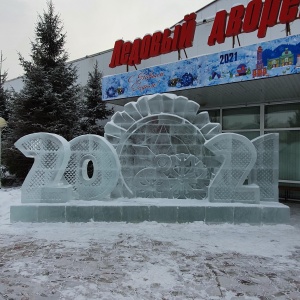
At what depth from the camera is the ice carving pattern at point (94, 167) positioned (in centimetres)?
661

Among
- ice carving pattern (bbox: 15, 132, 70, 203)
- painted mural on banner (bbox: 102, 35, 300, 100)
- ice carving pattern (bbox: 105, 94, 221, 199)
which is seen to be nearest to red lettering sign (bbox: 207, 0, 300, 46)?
painted mural on banner (bbox: 102, 35, 300, 100)

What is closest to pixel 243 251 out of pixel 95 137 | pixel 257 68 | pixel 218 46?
pixel 95 137

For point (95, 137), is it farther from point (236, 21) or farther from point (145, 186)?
point (236, 21)

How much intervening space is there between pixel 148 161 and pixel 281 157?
5166 mm

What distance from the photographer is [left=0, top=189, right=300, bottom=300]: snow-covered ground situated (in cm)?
324

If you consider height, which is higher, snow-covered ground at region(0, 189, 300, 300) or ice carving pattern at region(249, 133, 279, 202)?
ice carving pattern at region(249, 133, 279, 202)

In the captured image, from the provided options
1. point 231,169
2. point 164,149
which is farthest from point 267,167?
A: point 164,149

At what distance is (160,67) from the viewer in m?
9.70

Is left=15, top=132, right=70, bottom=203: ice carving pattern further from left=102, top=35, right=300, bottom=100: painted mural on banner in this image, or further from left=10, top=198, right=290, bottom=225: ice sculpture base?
left=102, top=35, right=300, bottom=100: painted mural on banner

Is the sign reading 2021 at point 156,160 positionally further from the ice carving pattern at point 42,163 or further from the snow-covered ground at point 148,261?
the snow-covered ground at point 148,261

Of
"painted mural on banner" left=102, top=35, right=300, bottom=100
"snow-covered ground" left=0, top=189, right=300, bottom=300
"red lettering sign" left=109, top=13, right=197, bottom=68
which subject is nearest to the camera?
"snow-covered ground" left=0, top=189, right=300, bottom=300

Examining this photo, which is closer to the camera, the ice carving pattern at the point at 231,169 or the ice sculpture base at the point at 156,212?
the ice sculpture base at the point at 156,212

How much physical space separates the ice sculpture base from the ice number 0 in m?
0.39

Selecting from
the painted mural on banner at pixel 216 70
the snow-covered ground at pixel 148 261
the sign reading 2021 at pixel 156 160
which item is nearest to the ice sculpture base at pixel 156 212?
the snow-covered ground at pixel 148 261
